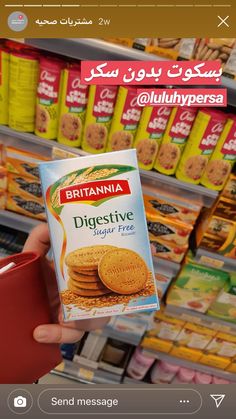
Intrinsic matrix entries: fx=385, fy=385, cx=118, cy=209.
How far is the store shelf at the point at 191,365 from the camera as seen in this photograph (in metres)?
1.81

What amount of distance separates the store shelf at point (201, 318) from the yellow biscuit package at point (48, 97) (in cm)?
88

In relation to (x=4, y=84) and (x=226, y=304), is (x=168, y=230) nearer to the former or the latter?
(x=226, y=304)

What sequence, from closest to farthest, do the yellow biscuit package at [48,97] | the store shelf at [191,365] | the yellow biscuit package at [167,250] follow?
the yellow biscuit package at [48,97] < the yellow biscuit package at [167,250] < the store shelf at [191,365]

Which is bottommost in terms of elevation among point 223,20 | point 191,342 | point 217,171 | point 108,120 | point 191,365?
point 191,365

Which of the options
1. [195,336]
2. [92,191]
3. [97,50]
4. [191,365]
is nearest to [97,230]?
[92,191]

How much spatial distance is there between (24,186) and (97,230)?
0.72m

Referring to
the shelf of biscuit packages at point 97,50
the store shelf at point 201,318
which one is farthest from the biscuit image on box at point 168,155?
the store shelf at point 201,318

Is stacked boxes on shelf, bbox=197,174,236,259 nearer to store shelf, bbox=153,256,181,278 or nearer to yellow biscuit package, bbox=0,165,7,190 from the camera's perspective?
store shelf, bbox=153,256,181,278

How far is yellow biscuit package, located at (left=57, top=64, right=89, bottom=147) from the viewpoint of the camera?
3.59ft

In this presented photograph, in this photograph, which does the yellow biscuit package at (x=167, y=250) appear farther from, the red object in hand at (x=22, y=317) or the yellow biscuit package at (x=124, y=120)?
the red object in hand at (x=22, y=317)

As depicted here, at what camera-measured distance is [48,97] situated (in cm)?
115

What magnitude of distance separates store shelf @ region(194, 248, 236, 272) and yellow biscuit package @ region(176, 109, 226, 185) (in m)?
0.29

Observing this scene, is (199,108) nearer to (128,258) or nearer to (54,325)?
(128,258)

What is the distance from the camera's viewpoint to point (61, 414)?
86 centimetres
